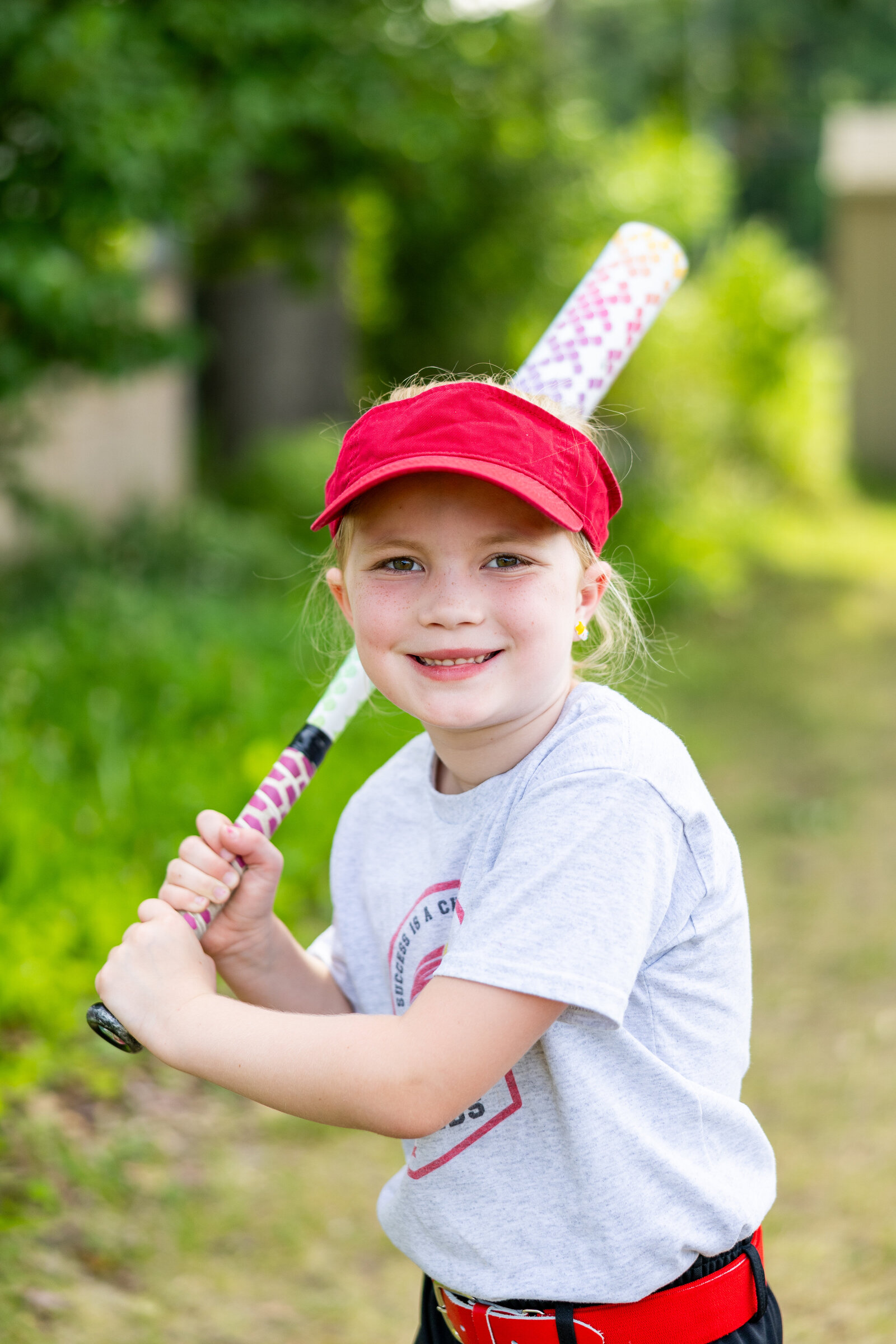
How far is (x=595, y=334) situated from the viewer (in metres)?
1.79

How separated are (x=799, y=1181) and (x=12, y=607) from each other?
13.0 feet

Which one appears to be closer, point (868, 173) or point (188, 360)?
point (188, 360)

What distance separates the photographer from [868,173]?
531 inches

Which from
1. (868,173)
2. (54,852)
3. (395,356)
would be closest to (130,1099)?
(54,852)

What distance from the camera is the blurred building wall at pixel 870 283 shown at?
13.4m

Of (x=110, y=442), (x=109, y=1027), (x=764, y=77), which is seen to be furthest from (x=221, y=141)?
(x=764, y=77)

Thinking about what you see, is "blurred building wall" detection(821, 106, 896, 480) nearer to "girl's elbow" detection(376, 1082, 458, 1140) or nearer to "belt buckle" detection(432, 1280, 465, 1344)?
"belt buckle" detection(432, 1280, 465, 1344)

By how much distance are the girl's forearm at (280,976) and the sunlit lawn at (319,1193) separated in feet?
3.23

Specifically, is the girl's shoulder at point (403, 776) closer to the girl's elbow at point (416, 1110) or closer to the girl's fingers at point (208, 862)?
the girl's fingers at point (208, 862)

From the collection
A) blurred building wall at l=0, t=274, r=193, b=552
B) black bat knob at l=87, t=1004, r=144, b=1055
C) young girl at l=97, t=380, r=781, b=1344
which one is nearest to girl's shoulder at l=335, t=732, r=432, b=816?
young girl at l=97, t=380, r=781, b=1344

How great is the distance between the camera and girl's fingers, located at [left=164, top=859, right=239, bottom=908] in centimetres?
139

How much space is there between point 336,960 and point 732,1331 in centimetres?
57

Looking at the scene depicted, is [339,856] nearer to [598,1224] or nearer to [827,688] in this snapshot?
[598,1224]

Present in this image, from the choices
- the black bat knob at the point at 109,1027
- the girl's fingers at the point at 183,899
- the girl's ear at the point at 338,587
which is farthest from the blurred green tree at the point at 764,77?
the black bat knob at the point at 109,1027
